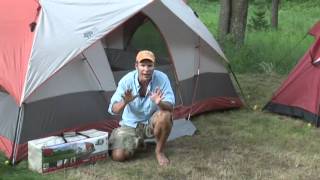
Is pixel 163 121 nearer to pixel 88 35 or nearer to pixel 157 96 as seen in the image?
pixel 157 96

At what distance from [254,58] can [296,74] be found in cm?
331

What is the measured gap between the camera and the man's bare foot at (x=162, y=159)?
5.33 metres

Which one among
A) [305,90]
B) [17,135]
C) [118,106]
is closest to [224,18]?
[305,90]

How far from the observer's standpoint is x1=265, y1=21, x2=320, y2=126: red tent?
6.76m

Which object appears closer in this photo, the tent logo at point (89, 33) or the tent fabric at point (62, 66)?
the tent fabric at point (62, 66)

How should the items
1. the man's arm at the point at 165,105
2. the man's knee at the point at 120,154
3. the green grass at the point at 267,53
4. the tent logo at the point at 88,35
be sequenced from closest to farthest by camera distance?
the man's arm at the point at 165,105
the man's knee at the point at 120,154
the tent logo at the point at 88,35
the green grass at the point at 267,53

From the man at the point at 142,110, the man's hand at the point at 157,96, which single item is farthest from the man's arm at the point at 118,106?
the man's hand at the point at 157,96

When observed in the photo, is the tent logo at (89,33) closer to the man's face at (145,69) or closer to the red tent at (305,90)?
the man's face at (145,69)

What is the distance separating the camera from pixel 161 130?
5.36 m

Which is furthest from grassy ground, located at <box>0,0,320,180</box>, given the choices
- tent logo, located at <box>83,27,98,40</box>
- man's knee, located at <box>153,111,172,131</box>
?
tent logo, located at <box>83,27,98,40</box>

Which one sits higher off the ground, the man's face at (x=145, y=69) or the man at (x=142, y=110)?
the man's face at (x=145, y=69)

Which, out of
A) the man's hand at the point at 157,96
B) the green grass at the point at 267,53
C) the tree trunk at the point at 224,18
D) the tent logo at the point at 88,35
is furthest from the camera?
the tree trunk at the point at 224,18

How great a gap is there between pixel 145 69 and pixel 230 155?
1.21m

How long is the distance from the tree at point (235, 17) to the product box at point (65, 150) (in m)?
5.53
